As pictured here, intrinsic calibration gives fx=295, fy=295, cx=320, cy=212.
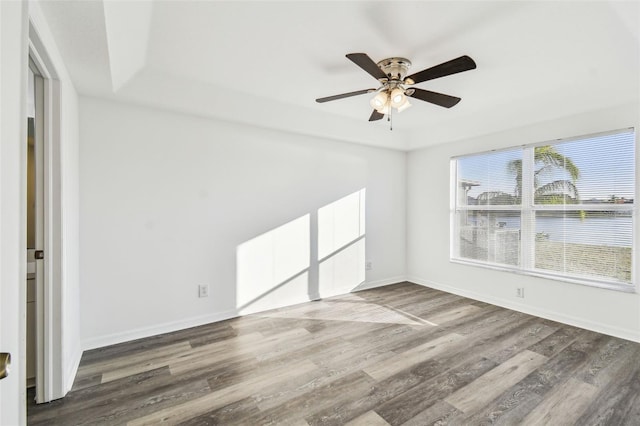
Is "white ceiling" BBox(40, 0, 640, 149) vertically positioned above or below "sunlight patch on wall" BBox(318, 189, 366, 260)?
above

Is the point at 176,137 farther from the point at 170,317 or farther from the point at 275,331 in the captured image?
the point at 275,331

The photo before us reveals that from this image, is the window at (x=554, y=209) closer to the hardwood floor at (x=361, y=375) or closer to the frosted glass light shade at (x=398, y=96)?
the hardwood floor at (x=361, y=375)

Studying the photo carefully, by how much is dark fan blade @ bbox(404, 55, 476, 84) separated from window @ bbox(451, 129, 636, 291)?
6.92ft

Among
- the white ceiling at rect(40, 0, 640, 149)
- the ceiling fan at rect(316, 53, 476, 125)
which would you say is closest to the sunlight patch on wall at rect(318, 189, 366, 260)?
the white ceiling at rect(40, 0, 640, 149)

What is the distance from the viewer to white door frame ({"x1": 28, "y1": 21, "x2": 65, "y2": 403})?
1866 millimetres

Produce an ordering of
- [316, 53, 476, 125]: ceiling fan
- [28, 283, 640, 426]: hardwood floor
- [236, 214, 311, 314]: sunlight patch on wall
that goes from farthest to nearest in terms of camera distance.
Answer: [236, 214, 311, 314]: sunlight patch on wall
[316, 53, 476, 125]: ceiling fan
[28, 283, 640, 426]: hardwood floor

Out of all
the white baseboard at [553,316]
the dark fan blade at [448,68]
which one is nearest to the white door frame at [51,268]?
the dark fan blade at [448,68]

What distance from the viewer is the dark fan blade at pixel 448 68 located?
1.90 metres

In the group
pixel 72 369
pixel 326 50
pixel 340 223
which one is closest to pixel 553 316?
pixel 340 223

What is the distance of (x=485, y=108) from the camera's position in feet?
12.0

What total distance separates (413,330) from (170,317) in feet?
8.02

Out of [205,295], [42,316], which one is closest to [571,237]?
[205,295]

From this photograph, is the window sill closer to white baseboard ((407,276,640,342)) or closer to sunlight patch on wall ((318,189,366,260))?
white baseboard ((407,276,640,342))

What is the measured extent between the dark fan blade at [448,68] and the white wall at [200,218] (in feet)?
6.26
